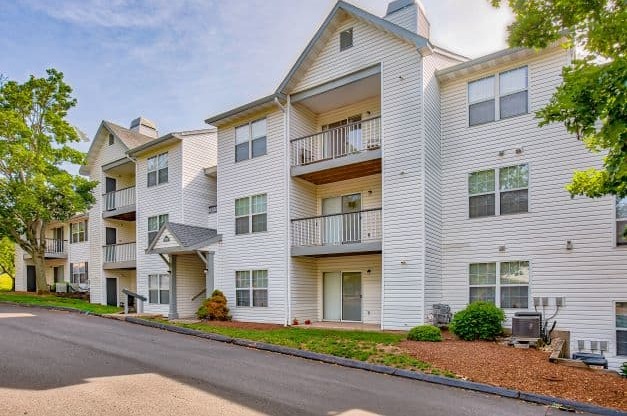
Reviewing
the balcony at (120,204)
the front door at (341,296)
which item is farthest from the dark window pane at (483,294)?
the balcony at (120,204)

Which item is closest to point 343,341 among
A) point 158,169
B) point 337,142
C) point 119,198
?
point 337,142

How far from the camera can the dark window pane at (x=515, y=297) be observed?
12.7 meters

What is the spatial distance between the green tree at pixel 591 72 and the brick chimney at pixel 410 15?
750 cm

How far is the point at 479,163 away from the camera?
13.9 meters

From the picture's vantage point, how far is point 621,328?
11281 millimetres

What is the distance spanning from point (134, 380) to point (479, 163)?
11785 millimetres

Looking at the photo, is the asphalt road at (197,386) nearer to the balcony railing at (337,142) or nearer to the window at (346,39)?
the balcony railing at (337,142)

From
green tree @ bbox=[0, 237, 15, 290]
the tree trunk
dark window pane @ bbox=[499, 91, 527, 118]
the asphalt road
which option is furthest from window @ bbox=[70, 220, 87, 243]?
dark window pane @ bbox=[499, 91, 527, 118]

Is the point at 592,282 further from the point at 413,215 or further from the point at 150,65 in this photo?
the point at 150,65

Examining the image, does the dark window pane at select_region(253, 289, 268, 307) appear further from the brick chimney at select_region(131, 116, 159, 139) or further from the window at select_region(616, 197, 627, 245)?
the brick chimney at select_region(131, 116, 159, 139)

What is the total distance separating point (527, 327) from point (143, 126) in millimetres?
26986

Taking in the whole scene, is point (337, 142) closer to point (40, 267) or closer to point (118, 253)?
point (118, 253)

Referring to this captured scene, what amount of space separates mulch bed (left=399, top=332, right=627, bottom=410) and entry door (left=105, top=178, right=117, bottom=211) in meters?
21.0

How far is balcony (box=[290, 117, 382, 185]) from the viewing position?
1509cm
